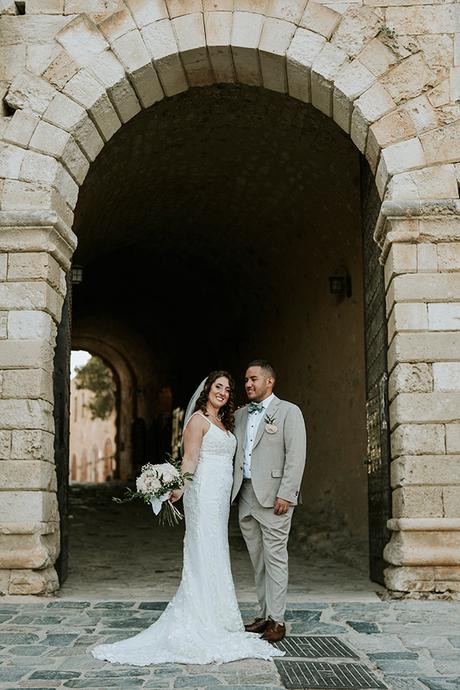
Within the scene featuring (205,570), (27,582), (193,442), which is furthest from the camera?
(27,582)

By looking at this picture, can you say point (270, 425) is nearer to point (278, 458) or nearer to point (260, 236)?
point (278, 458)

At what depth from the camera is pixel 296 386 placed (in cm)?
1068

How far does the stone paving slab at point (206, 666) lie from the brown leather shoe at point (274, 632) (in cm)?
21

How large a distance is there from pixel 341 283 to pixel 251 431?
4316 mm

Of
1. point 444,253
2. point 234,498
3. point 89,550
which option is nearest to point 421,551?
point 234,498

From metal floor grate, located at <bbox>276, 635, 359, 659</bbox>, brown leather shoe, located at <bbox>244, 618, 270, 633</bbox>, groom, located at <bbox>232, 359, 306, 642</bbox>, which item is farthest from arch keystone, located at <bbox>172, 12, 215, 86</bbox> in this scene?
metal floor grate, located at <bbox>276, 635, 359, 659</bbox>

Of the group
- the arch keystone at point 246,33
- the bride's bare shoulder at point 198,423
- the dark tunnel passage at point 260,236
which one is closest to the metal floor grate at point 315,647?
the bride's bare shoulder at point 198,423

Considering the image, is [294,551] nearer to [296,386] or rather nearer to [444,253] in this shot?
[296,386]

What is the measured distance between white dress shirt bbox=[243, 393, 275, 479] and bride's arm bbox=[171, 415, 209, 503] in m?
0.30

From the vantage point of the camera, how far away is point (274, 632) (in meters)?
4.56

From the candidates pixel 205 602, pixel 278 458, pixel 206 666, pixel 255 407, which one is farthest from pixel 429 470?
pixel 206 666

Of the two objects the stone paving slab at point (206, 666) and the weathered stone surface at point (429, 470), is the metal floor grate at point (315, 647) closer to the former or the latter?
the stone paving slab at point (206, 666)

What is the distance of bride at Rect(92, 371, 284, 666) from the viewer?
425cm

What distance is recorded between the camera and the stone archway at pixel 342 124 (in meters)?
5.57
